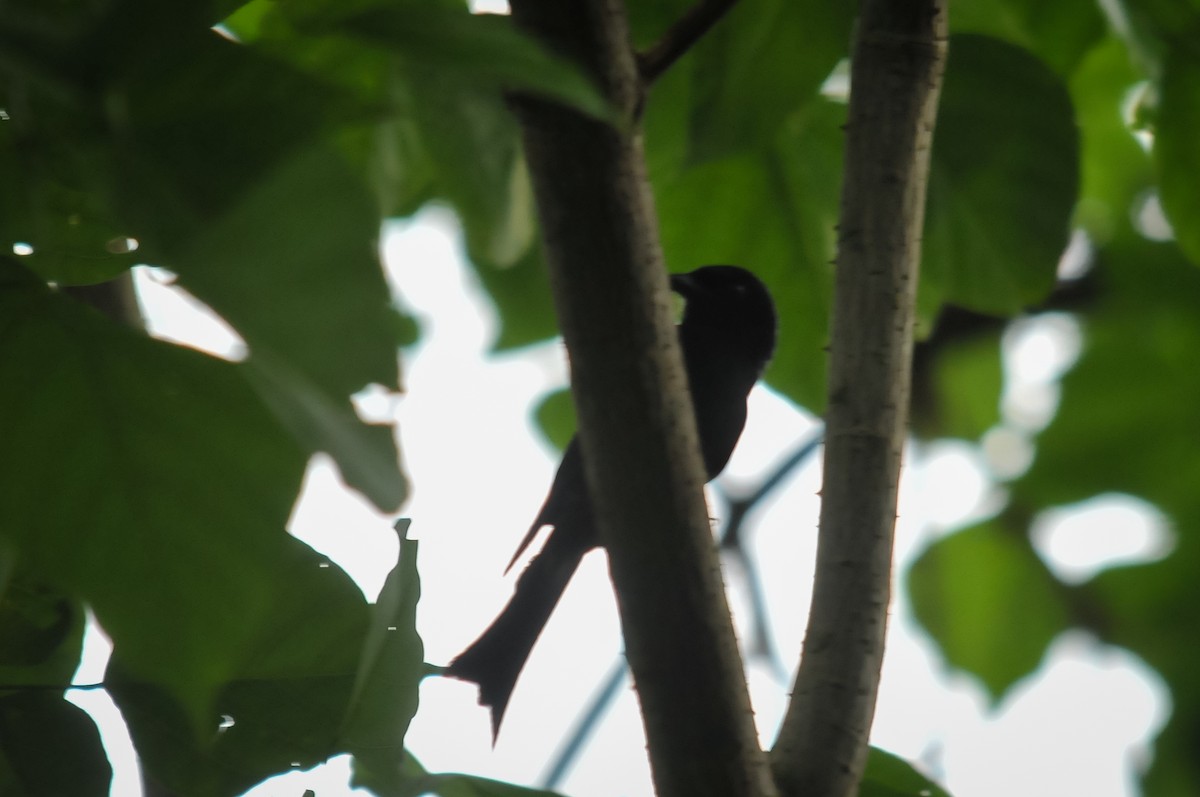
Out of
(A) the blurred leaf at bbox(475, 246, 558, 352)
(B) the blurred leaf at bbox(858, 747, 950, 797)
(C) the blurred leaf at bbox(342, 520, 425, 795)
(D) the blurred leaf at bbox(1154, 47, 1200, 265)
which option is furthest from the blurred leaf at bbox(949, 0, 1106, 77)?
(C) the blurred leaf at bbox(342, 520, 425, 795)

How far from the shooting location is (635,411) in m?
0.95

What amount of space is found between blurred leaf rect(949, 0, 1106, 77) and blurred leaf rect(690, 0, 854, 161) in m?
0.33

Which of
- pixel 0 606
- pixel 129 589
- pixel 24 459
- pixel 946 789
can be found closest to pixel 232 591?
pixel 129 589

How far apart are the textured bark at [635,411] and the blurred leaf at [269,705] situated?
217 millimetres

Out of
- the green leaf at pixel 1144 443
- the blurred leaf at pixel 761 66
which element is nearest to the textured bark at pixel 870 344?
the blurred leaf at pixel 761 66

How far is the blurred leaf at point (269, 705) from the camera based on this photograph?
3.14 feet

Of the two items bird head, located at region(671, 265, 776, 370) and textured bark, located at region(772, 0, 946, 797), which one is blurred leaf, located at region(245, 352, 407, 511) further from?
bird head, located at region(671, 265, 776, 370)

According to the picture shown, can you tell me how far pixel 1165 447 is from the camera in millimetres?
1226

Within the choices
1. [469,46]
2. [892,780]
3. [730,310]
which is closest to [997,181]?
[892,780]

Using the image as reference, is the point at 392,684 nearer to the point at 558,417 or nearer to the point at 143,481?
the point at 143,481

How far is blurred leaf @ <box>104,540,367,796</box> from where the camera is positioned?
0.96 meters

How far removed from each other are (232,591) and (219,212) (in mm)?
214

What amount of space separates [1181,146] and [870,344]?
1.42 ft

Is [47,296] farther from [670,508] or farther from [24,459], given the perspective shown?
[670,508]
